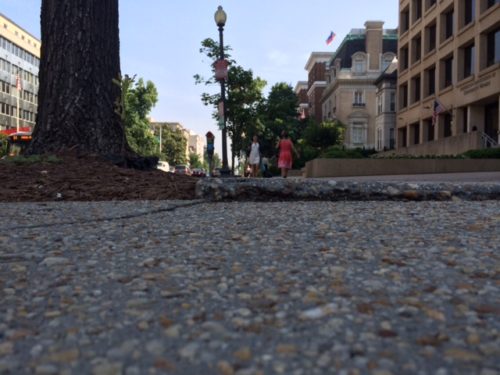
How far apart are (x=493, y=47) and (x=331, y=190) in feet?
88.8

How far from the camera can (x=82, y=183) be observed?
6402 millimetres

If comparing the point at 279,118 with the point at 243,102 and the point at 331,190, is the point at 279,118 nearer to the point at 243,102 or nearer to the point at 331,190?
the point at 243,102

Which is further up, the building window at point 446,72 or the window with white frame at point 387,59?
the window with white frame at point 387,59

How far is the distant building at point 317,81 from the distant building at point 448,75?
35.2 metres

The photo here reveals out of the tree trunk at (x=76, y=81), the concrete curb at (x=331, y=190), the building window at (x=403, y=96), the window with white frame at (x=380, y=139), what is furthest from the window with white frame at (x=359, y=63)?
the concrete curb at (x=331, y=190)

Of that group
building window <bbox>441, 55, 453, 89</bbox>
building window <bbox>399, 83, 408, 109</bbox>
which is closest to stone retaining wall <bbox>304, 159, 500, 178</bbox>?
building window <bbox>441, 55, 453, 89</bbox>

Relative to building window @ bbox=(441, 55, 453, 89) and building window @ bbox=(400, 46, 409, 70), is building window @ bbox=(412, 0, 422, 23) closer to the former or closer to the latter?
building window @ bbox=(400, 46, 409, 70)

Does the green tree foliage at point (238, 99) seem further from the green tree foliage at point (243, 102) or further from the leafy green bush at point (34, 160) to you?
the leafy green bush at point (34, 160)

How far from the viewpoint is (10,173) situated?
266 inches

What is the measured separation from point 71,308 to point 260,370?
90 centimetres

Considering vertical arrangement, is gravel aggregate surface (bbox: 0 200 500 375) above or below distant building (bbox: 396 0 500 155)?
below

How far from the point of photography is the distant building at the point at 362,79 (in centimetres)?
6219

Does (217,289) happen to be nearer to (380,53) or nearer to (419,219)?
(419,219)

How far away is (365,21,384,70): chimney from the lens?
61.9 m
